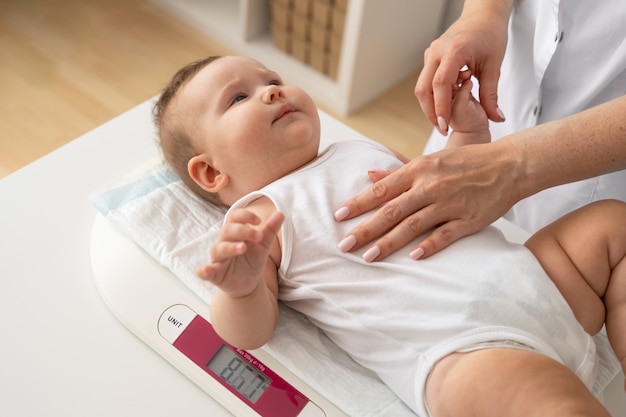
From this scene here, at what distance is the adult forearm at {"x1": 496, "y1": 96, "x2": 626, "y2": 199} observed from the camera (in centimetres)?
96

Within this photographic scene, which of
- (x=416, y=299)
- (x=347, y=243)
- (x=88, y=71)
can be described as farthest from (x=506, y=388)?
(x=88, y=71)

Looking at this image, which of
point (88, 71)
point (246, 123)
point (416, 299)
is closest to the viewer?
point (416, 299)

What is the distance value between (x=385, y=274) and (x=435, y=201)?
0.40 ft

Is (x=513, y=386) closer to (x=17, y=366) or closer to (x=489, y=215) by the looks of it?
(x=489, y=215)

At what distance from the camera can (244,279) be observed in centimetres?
81

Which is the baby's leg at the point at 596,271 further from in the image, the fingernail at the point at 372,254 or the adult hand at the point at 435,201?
the fingernail at the point at 372,254

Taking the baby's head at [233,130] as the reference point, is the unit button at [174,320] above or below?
below

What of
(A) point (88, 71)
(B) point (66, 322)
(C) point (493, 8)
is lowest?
(A) point (88, 71)

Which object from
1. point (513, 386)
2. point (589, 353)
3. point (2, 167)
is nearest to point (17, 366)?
point (513, 386)

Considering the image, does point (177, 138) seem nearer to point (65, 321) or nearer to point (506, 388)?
point (65, 321)

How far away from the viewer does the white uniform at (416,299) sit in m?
0.88

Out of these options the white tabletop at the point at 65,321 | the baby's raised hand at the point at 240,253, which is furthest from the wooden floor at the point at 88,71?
the baby's raised hand at the point at 240,253

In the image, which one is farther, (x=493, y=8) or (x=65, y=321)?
(x=493, y=8)

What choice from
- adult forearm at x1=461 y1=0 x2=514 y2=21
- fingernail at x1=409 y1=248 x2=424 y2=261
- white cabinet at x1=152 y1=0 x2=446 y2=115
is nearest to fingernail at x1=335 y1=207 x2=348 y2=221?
fingernail at x1=409 y1=248 x2=424 y2=261
